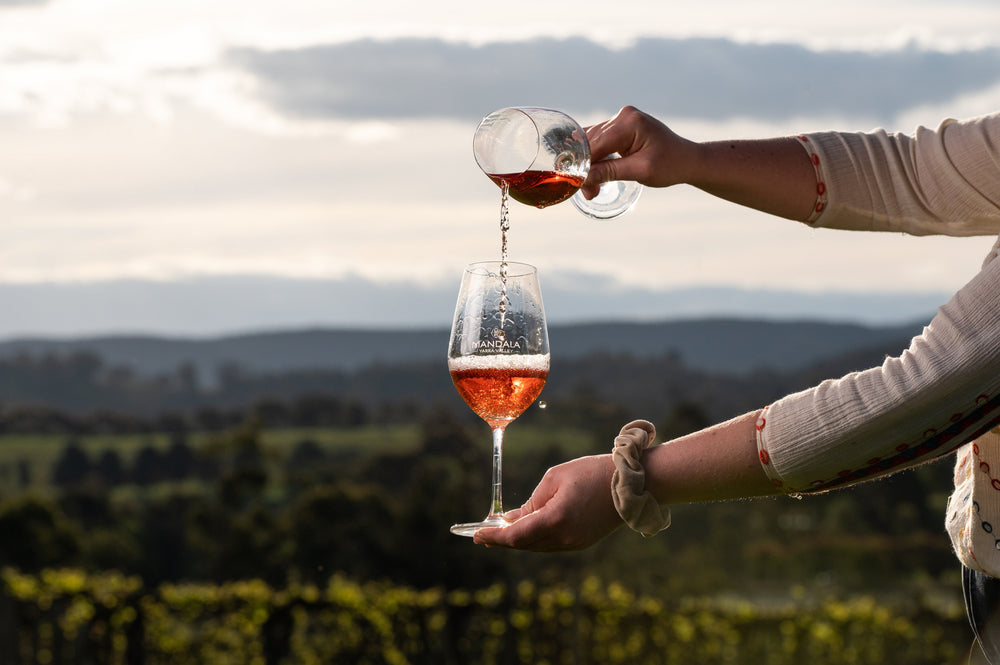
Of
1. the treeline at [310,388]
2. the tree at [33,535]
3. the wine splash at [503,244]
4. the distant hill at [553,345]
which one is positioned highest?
the distant hill at [553,345]

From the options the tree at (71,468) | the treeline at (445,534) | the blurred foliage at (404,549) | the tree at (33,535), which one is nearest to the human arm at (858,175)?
the blurred foliage at (404,549)

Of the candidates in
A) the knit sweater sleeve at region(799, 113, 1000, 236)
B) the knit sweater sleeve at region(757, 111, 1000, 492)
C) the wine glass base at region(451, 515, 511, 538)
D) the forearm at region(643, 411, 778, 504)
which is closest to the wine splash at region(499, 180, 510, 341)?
the wine glass base at region(451, 515, 511, 538)

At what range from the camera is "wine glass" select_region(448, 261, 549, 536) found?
82.2 inches

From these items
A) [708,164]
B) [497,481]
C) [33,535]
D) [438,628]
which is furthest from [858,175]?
[33,535]

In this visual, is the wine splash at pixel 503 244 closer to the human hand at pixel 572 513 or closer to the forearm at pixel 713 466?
the human hand at pixel 572 513

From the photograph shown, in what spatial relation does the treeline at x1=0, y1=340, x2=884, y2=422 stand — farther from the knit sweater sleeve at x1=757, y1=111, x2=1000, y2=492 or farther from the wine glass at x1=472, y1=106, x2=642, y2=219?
the knit sweater sleeve at x1=757, y1=111, x2=1000, y2=492

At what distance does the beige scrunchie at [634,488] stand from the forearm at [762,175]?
72 centimetres

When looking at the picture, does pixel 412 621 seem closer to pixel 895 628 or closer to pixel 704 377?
pixel 895 628

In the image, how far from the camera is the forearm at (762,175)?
229 cm

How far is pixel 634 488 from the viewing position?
174cm

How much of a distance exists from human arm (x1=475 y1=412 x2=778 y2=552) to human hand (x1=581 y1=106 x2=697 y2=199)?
0.65 meters

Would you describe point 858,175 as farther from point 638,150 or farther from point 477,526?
point 477,526

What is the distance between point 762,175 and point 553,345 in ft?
51.1

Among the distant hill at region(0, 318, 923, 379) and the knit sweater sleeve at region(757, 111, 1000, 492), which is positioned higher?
the distant hill at region(0, 318, 923, 379)
